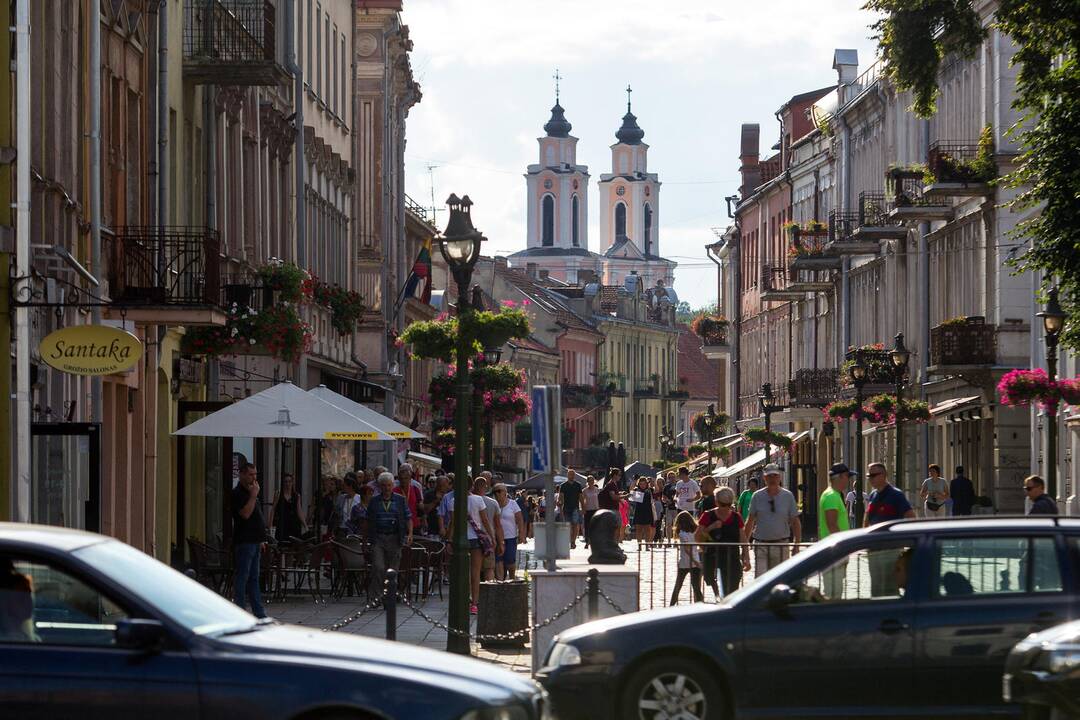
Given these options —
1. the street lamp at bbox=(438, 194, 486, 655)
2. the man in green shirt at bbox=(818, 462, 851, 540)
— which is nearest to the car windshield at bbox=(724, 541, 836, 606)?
the street lamp at bbox=(438, 194, 486, 655)

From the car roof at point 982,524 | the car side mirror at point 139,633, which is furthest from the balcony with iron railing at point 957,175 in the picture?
the car side mirror at point 139,633

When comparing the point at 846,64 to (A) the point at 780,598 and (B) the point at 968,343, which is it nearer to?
(B) the point at 968,343

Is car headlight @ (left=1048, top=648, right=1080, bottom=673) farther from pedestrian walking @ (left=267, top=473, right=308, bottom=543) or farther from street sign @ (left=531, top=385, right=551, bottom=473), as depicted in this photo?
pedestrian walking @ (left=267, top=473, right=308, bottom=543)

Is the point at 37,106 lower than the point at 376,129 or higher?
lower

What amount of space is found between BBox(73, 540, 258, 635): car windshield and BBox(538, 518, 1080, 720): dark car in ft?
12.5

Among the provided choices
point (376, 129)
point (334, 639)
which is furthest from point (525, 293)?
point (334, 639)

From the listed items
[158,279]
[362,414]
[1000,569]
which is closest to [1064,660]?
[1000,569]

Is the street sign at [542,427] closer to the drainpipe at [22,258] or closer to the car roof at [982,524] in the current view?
the drainpipe at [22,258]

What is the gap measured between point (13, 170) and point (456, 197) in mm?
4807

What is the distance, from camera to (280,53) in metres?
40.0

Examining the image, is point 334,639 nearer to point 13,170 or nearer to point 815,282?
point 13,170

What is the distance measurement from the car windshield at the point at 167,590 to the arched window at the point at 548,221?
186 m

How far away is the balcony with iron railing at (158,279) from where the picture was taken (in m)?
24.4

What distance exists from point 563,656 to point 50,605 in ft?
16.3
